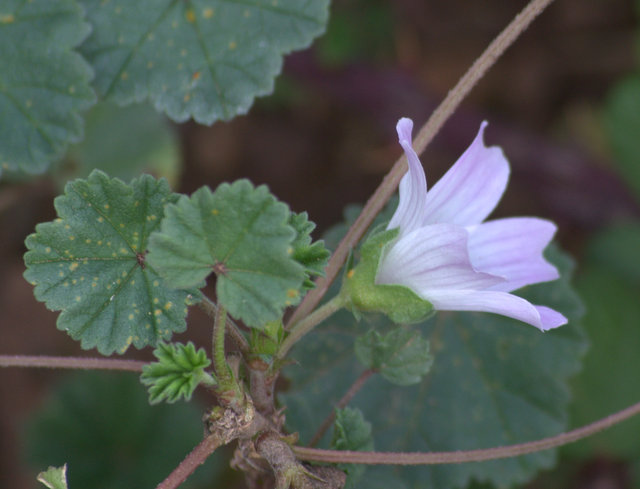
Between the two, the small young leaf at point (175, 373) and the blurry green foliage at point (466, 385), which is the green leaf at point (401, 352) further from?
the blurry green foliage at point (466, 385)

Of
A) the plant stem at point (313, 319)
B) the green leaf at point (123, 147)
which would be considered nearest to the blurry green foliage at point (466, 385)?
the plant stem at point (313, 319)

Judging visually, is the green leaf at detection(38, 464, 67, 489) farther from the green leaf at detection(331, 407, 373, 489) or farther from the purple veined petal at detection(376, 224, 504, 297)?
the purple veined petal at detection(376, 224, 504, 297)

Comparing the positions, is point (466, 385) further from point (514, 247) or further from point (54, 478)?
point (54, 478)

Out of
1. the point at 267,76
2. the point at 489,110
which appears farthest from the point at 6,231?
the point at 489,110

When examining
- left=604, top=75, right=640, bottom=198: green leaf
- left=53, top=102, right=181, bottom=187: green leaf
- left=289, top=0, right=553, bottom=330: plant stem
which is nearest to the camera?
left=289, top=0, right=553, bottom=330: plant stem

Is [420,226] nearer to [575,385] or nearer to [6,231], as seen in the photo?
[575,385]

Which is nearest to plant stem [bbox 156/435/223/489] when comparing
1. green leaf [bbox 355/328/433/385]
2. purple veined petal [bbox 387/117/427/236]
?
green leaf [bbox 355/328/433/385]
